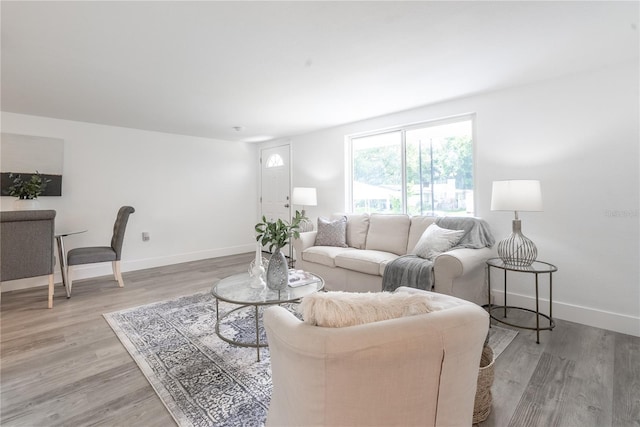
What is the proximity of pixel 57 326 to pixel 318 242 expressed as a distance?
2666 millimetres

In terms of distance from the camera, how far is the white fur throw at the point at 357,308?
87 cm

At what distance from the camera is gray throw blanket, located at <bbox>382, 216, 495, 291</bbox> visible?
2.56m

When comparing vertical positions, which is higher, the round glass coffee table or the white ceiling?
the white ceiling

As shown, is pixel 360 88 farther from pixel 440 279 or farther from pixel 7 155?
pixel 7 155

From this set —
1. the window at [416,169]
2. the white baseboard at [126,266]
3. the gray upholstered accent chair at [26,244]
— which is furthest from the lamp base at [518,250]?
the white baseboard at [126,266]

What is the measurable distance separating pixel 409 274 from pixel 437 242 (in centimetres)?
46

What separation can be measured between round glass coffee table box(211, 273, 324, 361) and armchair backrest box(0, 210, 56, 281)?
2.08 m

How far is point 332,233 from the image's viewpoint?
3748mm

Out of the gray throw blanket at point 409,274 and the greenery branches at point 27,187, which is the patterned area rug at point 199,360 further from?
the greenery branches at point 27,187

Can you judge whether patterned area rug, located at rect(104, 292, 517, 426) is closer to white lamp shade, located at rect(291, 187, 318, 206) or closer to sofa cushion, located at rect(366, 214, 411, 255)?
sofa cushion, located at rect(366, 214, 411, 255)

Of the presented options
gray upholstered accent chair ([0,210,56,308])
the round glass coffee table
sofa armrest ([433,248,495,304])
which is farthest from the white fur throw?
gray upholstered accent chair ([0,210,56,308])

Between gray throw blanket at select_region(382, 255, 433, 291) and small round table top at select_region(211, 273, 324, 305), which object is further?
gray throw blanket at select_region(382, 255, 433, 291)

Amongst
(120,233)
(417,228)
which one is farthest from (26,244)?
(417,228)

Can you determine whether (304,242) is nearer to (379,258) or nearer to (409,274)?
(379,258)
